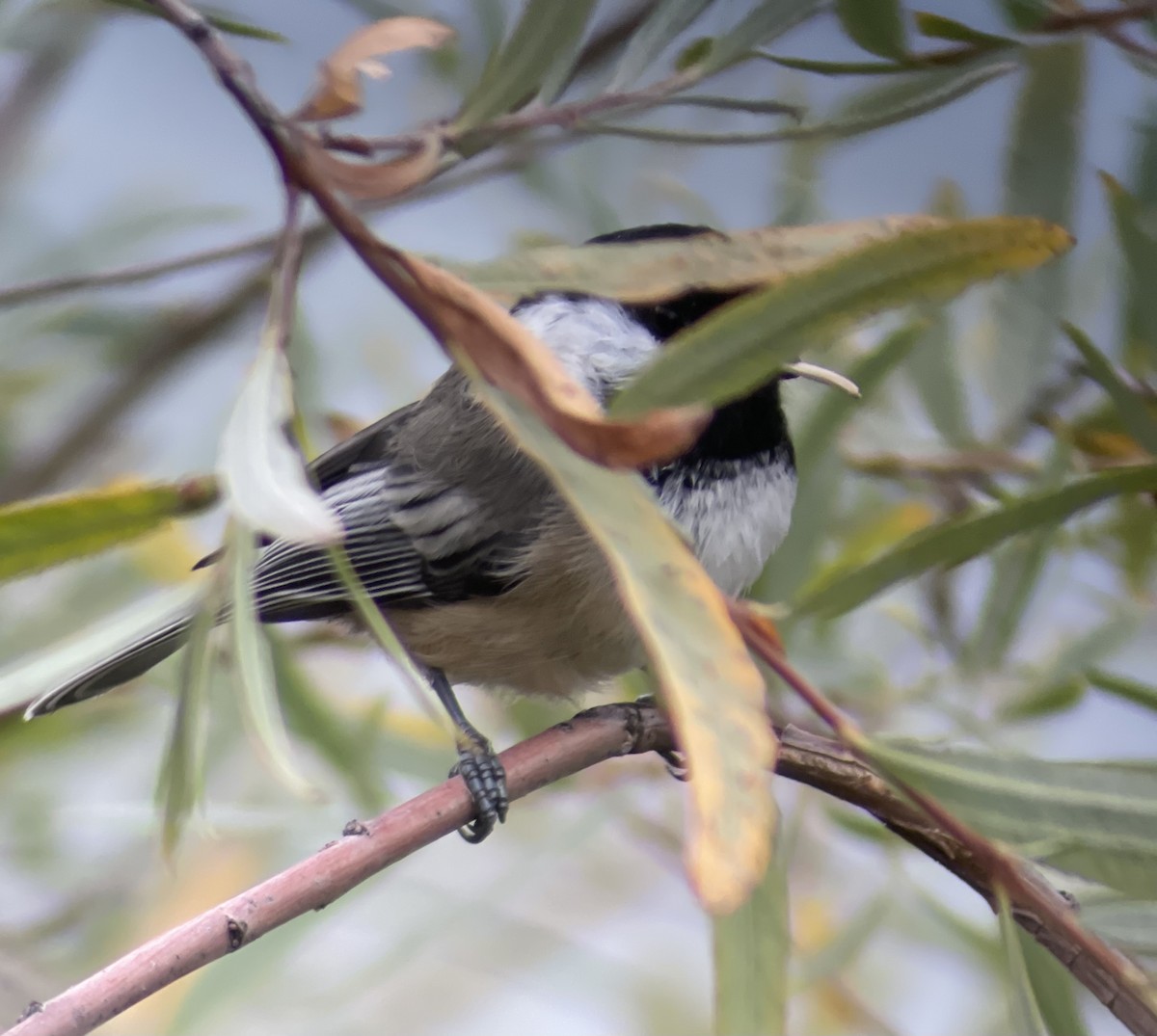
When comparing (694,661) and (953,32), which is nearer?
(694,661)

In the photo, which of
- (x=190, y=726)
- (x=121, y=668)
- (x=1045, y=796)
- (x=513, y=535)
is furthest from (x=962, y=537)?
(x=121, y=668)

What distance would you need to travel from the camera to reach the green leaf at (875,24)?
63 centimetres

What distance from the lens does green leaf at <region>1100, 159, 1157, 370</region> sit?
751 mm

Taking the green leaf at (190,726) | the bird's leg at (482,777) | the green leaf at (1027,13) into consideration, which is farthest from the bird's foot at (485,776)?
the green leaf at (1027,13)

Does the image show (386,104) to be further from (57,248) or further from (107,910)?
(107,910)

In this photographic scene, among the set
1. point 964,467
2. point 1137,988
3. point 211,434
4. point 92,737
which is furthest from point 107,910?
point 1137,988

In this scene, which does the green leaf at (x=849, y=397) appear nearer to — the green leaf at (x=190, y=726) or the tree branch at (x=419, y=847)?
the tree branch at (x=419, y=847)

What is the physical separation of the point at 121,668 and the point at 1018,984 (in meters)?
0.67

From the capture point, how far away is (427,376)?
1.53 metres

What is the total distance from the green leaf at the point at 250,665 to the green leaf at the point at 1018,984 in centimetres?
30

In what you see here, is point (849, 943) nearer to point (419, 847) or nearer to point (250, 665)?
point (419, 847)

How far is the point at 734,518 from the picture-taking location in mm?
967

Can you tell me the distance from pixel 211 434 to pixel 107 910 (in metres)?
0.51

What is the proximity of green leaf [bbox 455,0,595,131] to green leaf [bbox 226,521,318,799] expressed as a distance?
241mm
